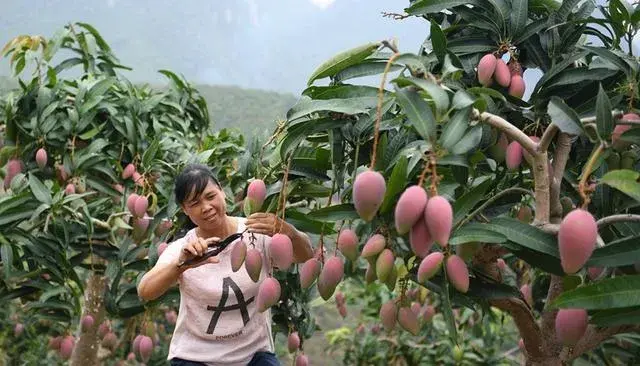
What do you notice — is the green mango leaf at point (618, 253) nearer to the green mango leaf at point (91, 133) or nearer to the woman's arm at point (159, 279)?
the woman's arm at point (159, 279)

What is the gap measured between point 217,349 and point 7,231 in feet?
2.50

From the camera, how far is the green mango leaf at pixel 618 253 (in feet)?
2.10

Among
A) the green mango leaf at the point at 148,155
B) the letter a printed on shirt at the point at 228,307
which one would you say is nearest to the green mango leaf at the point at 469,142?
the letter a printed on shirt at the point at 228,307

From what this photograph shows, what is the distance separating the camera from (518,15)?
93cm

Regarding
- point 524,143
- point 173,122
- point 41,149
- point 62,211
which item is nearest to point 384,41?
point 524,143

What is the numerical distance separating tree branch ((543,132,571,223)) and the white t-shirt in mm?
492

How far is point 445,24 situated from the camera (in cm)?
105

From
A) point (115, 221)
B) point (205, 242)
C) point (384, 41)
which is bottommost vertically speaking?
point (115, 221)

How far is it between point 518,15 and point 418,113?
36 cm

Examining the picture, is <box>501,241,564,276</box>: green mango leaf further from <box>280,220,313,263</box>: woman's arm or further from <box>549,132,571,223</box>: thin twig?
<box>280,220,313,263</box>: woman's arm

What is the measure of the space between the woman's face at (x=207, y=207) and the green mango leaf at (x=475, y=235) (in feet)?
1.67

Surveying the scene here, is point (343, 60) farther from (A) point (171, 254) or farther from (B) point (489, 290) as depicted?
(A) point (171, 254)

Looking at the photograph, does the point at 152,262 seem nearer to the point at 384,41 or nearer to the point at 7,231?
the point at 7,231

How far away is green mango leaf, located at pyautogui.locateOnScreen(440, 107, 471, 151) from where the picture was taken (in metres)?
0.66
